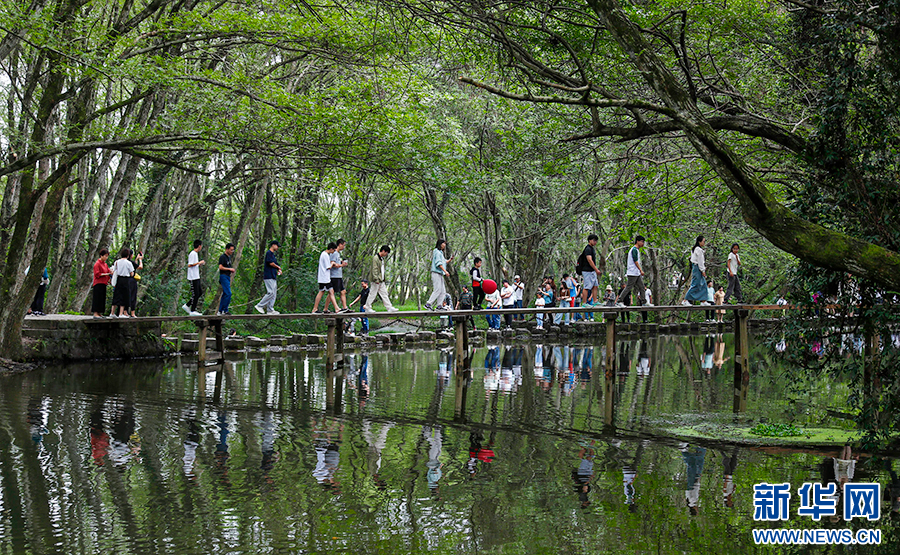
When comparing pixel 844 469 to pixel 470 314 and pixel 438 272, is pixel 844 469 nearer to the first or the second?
pixel 470 314

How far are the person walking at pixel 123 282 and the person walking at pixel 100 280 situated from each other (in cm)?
20

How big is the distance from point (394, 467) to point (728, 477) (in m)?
2.98

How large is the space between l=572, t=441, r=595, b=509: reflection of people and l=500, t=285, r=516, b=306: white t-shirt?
1740cm

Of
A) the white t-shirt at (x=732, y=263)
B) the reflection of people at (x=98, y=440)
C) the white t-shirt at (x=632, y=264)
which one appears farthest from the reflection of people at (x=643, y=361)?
the reflection of people at (x=98, y=440)

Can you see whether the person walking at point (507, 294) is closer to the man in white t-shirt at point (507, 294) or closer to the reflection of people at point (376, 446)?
the man in white t-shirt at point (507, 294)

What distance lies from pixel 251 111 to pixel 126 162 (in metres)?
6.31

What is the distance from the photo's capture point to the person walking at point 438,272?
57.7 ft

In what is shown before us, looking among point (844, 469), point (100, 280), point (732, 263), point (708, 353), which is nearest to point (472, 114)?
point (732, 263)

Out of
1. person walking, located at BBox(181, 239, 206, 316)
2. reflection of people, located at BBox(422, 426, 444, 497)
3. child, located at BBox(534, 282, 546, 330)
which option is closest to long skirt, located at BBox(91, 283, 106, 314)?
person walking, located at BBox(181, 239, 206, 316)

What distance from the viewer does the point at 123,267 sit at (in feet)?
54.9

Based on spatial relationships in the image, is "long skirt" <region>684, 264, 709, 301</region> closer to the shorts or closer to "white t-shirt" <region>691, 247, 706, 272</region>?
"white t-shirt" <region>691, 247, 706, 272</region>

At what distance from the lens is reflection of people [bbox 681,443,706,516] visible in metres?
6.14

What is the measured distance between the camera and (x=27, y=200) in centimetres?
1455

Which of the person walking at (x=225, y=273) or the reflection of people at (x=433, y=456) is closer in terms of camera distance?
the reflection of people at (x=433, y=456)
